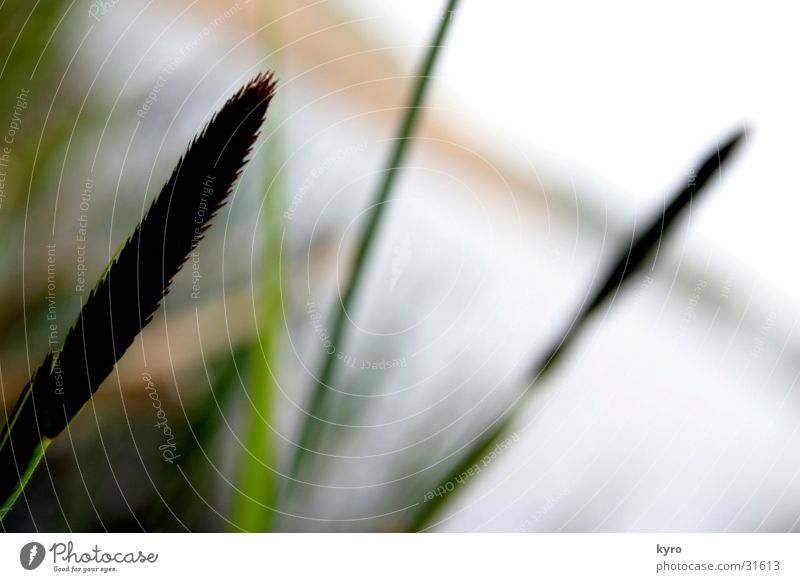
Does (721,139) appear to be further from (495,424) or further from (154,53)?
(154,53)

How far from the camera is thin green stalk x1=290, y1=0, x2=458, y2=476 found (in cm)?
32

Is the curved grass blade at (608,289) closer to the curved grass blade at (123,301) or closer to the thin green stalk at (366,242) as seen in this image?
the thin green stalk at (366,242)

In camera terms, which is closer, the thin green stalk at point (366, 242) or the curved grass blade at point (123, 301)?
the curved grass blade at point (123, 301)

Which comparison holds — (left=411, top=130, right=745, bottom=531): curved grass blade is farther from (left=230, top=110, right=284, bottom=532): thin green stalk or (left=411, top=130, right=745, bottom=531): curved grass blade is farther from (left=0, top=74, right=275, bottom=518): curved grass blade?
(left=0, top=74, right=275, bottom=518): curved grass blade

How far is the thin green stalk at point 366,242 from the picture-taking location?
12.6 inches

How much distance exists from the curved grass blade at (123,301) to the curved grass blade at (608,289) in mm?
187

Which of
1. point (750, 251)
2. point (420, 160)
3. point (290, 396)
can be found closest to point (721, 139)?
point (750, 251)

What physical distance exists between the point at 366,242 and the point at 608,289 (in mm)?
131

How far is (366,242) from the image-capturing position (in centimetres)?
32

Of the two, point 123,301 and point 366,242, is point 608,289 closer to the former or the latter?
point 366,242

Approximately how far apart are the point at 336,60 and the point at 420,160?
2.8 inches

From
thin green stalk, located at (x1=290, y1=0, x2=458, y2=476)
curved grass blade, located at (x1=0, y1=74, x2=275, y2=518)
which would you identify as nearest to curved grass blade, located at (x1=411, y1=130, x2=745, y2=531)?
thin green stalk, located at (x1=290, y1=0, x2=458, y2=476)

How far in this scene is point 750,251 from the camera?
13.4 inches

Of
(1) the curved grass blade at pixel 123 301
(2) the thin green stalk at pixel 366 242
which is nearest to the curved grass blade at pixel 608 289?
(2) the thin green stalk at pixel 366 242
